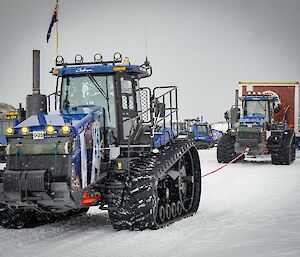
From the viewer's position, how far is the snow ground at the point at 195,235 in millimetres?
7066

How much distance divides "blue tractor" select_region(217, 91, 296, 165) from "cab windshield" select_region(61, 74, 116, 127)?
12.9 m

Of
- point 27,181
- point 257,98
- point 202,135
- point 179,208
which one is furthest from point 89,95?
point 202,135

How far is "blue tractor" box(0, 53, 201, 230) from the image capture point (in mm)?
7672

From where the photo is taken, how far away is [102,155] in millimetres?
8602

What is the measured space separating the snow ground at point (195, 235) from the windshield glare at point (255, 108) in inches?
444

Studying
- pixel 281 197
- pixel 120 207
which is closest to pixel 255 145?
pixel 281 197

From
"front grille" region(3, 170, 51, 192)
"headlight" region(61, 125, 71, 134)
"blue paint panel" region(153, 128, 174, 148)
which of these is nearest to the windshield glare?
"blue paint panel" region(153, 128, 174, 148)

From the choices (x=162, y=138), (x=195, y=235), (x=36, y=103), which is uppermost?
(x=36, y=103)

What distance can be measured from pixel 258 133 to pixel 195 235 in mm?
13731

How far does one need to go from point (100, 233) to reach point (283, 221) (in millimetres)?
2878

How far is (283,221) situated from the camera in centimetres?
895

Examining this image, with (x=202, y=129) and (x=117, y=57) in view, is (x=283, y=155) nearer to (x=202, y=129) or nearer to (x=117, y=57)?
(x=117, y=57)

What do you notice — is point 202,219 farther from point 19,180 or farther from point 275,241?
point 19,180

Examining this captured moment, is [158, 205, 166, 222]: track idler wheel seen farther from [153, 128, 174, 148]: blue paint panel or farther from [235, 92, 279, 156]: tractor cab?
[235, 92, 279, 156]: tractor cab
